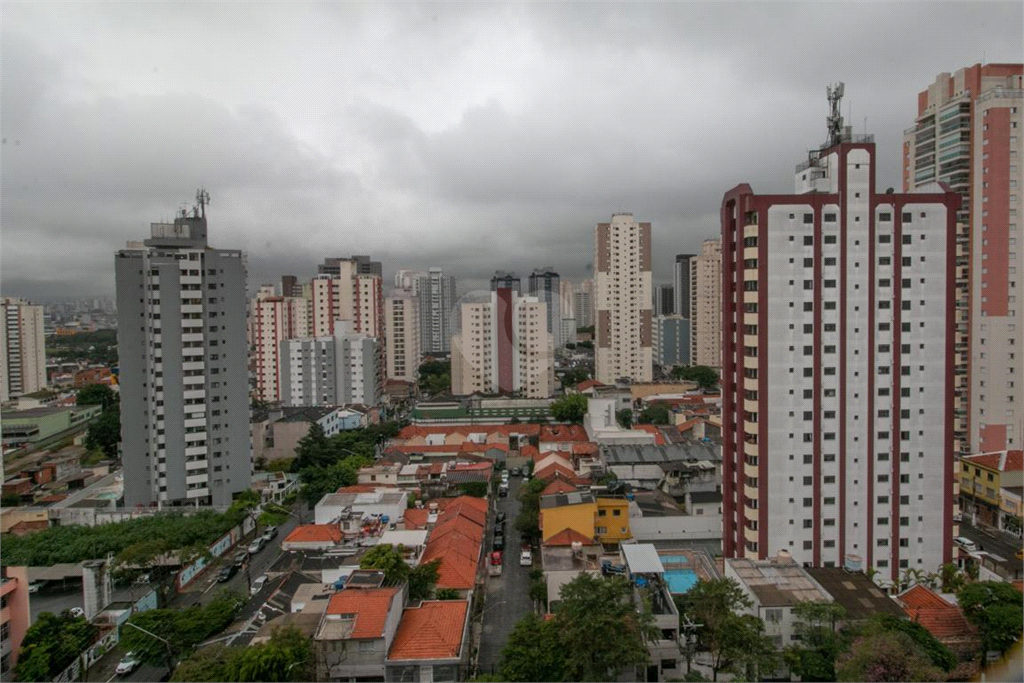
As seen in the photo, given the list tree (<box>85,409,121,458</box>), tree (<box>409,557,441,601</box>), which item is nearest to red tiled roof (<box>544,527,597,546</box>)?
tree (<box>409,557,441,601</box>)

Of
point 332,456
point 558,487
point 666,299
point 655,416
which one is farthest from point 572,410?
point 666,299

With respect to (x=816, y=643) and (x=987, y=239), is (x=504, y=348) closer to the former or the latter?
(x=987, y=239)

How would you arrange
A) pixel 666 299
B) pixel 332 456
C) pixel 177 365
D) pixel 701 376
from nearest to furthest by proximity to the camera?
1. pixel 177 365
2. pixel 332 456
3. pixel 701 376
4. pixel 666 299

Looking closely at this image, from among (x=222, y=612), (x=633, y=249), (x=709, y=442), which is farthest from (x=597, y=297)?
(x=222, y=612)

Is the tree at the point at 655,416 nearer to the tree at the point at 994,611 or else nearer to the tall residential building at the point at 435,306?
the tree at the point at 994,611

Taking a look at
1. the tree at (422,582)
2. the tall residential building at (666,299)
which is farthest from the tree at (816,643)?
the tall residential building at (666,299)

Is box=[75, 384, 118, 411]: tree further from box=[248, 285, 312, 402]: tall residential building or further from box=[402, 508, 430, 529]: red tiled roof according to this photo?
box=[402, 508, 430, 529]: red tiled roof

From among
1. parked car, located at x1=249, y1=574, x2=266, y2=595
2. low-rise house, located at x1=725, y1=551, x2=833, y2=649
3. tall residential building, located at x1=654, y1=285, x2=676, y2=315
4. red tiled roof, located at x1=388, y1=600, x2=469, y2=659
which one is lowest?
parked car, located at x1=249, y1=574, x2=266, y2=595
